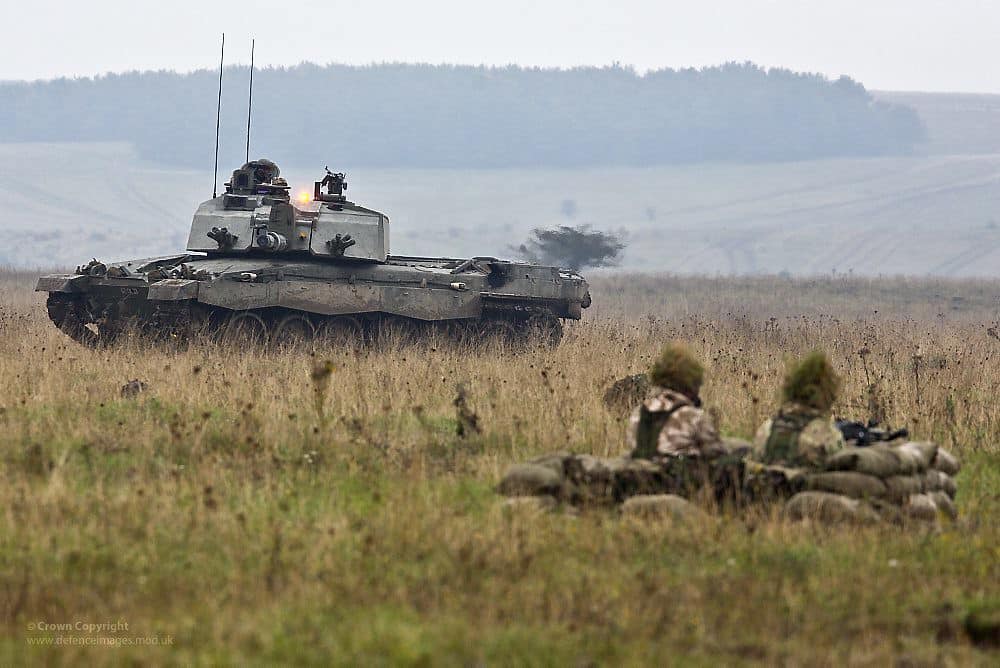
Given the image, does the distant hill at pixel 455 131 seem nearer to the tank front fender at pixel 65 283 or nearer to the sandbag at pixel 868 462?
the tank front fender at pixel 65 283

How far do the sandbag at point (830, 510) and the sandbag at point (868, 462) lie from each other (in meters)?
0.21

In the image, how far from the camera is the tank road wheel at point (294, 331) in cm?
1977

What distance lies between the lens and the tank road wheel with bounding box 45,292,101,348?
19.9m

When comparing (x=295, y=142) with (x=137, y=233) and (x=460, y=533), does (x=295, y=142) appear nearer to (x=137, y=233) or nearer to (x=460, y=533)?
(x=137, y=233)

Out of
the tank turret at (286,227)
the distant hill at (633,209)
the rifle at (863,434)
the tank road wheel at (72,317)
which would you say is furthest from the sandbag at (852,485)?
the distant hill at (633,209)

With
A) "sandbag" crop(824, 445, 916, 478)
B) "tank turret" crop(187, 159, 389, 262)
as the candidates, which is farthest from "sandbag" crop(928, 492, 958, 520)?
"tank turret" crop(187, 159, 389, 262)

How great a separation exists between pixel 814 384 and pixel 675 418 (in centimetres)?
86

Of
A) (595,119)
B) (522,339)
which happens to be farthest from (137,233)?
(522,339)

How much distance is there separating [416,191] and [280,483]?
15390cm

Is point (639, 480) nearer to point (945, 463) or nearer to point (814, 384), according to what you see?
point (814, 384)

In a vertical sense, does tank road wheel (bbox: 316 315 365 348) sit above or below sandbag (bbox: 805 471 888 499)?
above

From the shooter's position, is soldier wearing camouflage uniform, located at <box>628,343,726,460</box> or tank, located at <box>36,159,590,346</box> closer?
soldier wearing camouflage uniform, located at <box>628,343,726,460</box>

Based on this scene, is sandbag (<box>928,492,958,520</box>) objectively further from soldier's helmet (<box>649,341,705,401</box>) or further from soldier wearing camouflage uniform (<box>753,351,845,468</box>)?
soldier's helmet (<box>649,341,705,401</box>)

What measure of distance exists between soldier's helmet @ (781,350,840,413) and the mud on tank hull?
10540mm
